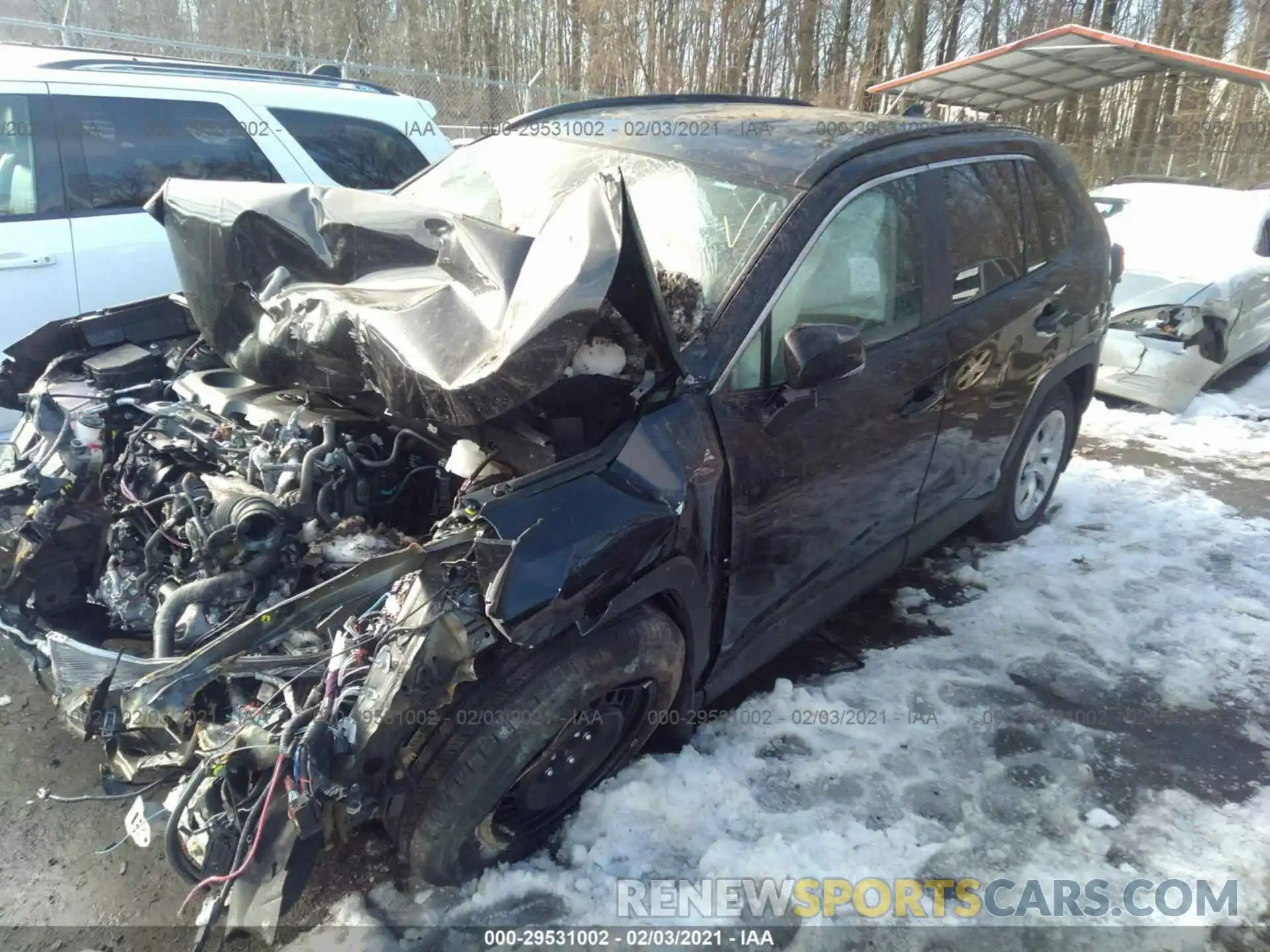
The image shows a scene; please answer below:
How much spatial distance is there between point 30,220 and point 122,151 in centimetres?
65

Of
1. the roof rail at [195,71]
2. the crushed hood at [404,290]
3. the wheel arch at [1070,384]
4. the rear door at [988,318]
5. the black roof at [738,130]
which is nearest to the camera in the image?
the crushed hood at [404,290]

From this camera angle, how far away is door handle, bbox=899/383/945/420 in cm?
316

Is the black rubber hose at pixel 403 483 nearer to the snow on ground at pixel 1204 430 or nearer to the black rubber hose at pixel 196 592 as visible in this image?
the black rubber hose at pixel 196 592

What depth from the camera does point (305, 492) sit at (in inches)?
101

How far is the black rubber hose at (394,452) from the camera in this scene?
Result: 2.74 meters

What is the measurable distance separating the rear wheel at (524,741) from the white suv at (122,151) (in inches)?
146

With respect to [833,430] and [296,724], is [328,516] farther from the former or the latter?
[833,430]

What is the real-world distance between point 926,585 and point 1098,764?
4.19 ft

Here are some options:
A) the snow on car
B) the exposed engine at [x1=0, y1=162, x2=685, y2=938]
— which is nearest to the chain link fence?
the snow on car

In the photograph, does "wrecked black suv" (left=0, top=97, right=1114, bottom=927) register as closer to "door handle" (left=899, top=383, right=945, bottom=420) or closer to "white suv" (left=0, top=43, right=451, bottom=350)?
"door handle" (left=899, top=383, right=945, bottom=420)

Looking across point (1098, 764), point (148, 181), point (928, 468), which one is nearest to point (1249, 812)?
point (1098, 764)

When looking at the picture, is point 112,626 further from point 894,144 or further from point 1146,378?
point 1146,378

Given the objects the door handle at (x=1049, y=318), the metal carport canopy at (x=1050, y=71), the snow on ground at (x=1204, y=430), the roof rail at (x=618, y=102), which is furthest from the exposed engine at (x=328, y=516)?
the metal carport canopy at (x=1050, y=71)

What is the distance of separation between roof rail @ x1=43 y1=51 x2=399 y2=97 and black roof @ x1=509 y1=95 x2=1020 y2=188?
2782 millimetres
